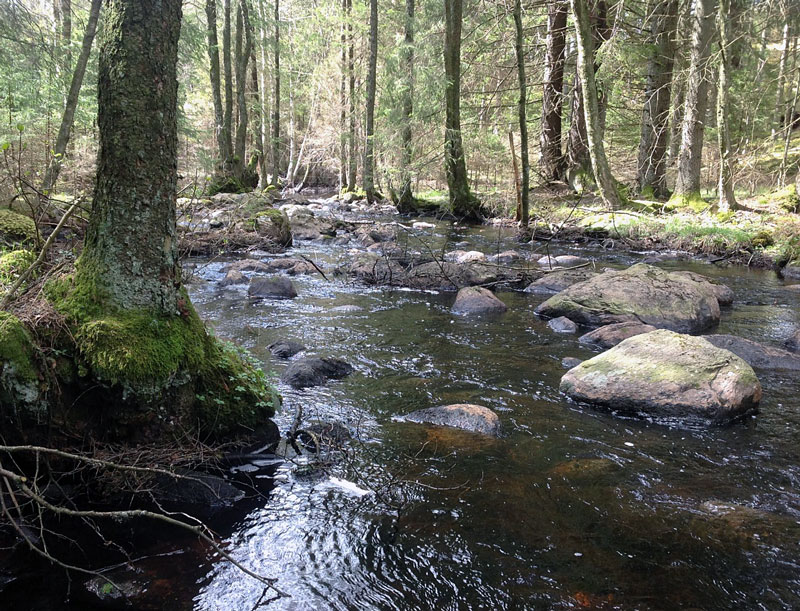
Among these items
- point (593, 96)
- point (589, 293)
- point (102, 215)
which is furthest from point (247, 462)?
point (593, 96)

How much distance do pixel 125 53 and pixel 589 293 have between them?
6.87m

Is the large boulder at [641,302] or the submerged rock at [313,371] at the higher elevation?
the large boulder at [641,302]

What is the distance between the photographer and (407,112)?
20.4 m

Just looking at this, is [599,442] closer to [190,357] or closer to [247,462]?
[247,462]

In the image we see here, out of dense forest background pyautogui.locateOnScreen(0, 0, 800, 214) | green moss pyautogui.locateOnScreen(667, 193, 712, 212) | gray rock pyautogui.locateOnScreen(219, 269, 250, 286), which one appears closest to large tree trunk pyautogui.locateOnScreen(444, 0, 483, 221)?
dense forest background pyautogui.locateOnScreen(0, 0, 800, 214)

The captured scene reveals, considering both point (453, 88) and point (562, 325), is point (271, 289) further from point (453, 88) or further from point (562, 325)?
point (453, 88)

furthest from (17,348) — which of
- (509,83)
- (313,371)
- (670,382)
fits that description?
(509,83)

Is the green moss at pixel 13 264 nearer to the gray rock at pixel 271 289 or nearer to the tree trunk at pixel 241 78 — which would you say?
Result: the gray rock at pixel 271 289

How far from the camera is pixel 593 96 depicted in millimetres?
14133

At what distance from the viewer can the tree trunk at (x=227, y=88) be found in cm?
2059

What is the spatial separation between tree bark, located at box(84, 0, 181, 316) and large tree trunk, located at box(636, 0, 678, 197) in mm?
16742

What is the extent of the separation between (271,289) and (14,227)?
14.2 ft

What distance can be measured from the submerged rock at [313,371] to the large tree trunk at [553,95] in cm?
Answer: 1637

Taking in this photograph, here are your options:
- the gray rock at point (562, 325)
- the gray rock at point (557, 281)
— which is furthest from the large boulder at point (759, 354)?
the gray rock at point (557, 281)
